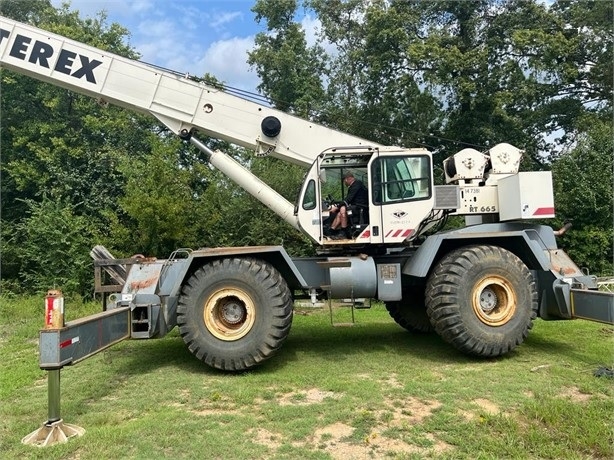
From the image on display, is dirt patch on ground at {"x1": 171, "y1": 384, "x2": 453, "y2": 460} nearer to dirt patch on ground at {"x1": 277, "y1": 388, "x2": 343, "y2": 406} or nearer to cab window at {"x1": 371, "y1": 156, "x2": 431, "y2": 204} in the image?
dirt patch on ground at {"x1": 277, "y1": 388, "x2": 343, "y2": 406}

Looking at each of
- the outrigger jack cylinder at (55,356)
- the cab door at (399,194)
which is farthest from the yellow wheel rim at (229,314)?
the cab door at (399,194)

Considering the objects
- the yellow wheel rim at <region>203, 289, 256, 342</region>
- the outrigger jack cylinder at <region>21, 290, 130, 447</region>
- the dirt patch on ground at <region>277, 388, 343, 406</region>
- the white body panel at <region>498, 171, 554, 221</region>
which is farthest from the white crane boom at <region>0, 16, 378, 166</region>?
the outrigger jack cylinder at <region>21, 290, 130, 447</region>

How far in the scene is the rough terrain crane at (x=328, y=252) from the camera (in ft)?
21.3

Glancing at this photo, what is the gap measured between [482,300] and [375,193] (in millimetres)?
2077

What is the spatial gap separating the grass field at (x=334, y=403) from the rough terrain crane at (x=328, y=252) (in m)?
0.57

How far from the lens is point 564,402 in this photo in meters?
4.93

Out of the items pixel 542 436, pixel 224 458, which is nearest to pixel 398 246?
pixel 542 436

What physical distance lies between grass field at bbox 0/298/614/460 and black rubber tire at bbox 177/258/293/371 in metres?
0.29

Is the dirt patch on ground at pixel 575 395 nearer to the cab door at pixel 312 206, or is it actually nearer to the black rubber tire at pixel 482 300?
the black rubber tire at pixel 482 300

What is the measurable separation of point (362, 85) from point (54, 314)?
20.3 m

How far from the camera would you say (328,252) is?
767cm

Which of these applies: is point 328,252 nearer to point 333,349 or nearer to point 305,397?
point 333,349

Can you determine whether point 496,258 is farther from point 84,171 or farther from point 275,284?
point 84,171

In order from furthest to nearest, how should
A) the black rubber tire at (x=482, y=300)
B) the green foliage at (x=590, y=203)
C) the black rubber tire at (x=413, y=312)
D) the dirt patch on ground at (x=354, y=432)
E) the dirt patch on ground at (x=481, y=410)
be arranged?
the green foliage at (x=590, y=203), the black rubber tire at (x=413, y=312), the black rubber tire at (x=482, y=300), the dirt patch on ground at (x=481, y=410), the dirt patch on ground at (x=354, y=432)
